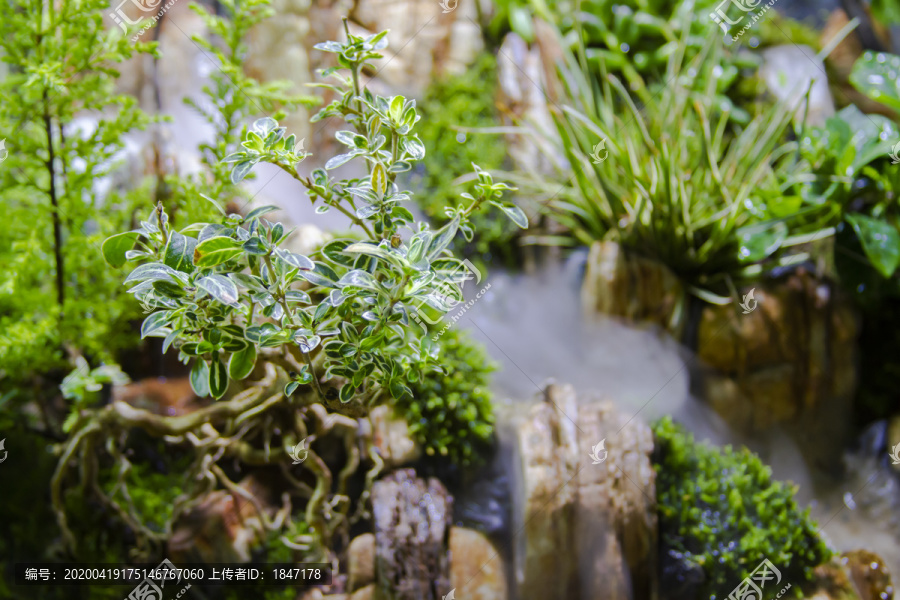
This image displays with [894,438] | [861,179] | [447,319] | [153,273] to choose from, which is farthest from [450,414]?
[894,438]

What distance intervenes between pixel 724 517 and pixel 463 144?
7.07ft

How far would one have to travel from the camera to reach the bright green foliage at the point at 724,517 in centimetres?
217

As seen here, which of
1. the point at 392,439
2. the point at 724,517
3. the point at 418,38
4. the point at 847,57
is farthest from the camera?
the point at 847,57

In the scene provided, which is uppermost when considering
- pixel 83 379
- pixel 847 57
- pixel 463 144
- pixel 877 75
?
pixel 847 57

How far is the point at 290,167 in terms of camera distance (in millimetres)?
1536

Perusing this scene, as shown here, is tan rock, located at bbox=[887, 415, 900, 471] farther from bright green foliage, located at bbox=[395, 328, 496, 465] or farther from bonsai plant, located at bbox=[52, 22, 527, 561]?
bonsai plant, located at bbox=[52, 22, 527, 561]

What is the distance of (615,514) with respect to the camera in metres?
2.04

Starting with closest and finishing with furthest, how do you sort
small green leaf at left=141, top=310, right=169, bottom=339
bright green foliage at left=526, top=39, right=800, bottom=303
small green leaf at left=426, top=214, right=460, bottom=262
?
1. small green leaf at left=141, top=310, right=169, bottom=339
2. small green leaf at left=426, top=214, right=460, bottom=262
3. bright green foliage at left=526, top=39, right=800, bottom=303

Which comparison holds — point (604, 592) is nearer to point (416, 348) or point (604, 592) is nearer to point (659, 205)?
point (416, 348)

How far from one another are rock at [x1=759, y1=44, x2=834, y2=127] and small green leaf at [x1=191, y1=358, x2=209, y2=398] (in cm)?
318

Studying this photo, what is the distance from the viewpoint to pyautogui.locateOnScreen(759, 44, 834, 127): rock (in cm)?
321

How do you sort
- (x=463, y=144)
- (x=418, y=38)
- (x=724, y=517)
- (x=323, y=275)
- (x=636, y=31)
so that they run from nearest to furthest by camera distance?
(x=323, y=275) < (x=724, y=517) < (x=463, y=144) < (x=636, y=31) < (x=418, y=38)

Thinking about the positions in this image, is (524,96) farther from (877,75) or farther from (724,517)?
(724,517)

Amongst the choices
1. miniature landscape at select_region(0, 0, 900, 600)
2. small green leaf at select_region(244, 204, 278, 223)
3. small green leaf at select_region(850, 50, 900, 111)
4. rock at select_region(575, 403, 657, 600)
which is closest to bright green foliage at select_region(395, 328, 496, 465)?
miniature landscape at select_region(0, 0, 900, 600)
